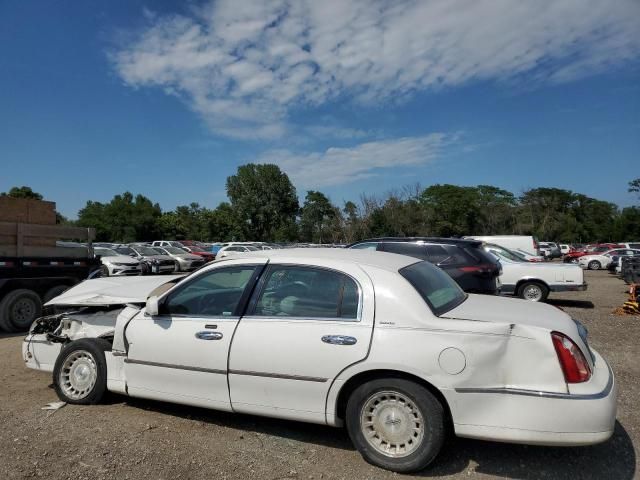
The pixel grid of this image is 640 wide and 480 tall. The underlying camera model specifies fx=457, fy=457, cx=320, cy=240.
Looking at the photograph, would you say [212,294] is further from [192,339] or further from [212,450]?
[212,450]

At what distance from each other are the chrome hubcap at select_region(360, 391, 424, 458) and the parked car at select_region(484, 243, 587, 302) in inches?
370

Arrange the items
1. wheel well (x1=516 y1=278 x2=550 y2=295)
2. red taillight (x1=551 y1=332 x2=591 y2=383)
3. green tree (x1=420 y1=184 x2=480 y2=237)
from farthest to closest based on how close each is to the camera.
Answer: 1. green tree (x1=420 y1=184 x2=480 y2=237)
2. wheel well (x1=516 y1=278 x2=550 y2=295)
3. red taillight (x1=551 y1=332 x2=591 y2=383)

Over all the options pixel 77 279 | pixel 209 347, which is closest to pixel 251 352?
pixel 209 347

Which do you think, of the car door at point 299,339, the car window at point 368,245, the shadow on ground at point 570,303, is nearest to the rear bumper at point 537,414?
the car door at point 299,339

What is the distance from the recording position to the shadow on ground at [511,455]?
321cm

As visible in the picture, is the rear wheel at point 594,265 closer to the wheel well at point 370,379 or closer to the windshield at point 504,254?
the windshield at point 504,254

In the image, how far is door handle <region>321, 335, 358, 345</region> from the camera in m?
3.26

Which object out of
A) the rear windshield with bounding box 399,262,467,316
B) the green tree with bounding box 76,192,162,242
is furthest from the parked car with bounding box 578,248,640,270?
the green tree with bounding box 76,192,162,242

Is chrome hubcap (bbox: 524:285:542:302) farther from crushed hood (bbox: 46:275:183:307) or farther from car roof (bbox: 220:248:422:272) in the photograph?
crushed hood (bbox: 46:275:183:307)

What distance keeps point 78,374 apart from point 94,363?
26 centimetres

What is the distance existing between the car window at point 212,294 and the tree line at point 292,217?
181ft

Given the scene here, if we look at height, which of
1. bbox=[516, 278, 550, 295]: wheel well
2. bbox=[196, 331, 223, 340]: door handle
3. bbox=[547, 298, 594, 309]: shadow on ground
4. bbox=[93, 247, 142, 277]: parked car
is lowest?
bbox=[547, 298, 594, 309]: shadow on ground

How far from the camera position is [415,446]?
3.16 meters

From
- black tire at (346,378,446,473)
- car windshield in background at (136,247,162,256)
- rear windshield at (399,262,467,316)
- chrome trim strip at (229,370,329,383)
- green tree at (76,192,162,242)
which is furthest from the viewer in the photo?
green tree at (76,192,162,242)
